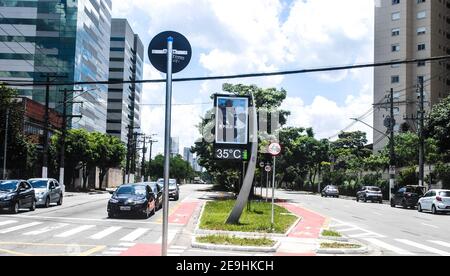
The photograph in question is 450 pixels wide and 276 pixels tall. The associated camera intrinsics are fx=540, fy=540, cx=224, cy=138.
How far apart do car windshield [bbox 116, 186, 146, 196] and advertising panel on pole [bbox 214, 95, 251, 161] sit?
23.5 ft

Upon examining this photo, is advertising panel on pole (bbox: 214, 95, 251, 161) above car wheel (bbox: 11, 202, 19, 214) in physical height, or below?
above

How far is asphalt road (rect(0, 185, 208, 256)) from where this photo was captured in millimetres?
12398

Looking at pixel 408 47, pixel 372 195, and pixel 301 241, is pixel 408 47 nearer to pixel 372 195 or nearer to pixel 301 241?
pixel 372 195

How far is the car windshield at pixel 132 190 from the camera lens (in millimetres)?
23562

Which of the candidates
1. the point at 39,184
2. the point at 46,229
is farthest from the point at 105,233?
the point at 39,184

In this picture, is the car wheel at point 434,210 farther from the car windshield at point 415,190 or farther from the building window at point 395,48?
the building window at point 395,48

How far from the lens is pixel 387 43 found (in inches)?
3565

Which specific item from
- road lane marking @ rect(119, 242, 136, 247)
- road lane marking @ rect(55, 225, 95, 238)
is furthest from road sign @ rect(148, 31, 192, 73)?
road lane marking @ rect(55, 225, 95, 238)

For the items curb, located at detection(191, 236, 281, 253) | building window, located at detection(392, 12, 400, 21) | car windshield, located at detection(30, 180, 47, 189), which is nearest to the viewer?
curb, located at detection(191, 236, 281, 253)

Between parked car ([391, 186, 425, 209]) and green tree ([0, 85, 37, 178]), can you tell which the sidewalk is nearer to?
parked car ([391, 186, 425, 209])

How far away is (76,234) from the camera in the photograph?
15703mm

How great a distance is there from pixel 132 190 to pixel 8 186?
537 cm
